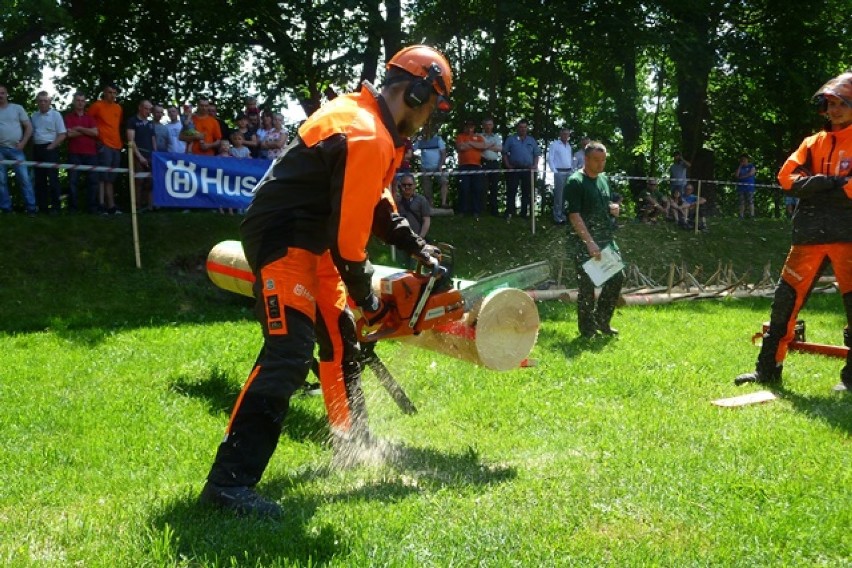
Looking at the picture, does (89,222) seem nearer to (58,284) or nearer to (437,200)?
(58,284)

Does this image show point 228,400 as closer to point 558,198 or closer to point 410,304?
point 410,304

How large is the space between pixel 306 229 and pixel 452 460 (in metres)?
1.52

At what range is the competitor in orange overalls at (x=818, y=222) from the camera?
5.69 meters

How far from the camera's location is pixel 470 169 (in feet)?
48.6

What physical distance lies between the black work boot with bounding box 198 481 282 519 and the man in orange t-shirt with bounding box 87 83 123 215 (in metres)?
9.37

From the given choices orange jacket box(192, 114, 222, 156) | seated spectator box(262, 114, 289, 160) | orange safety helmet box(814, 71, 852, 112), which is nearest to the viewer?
orange safety helmet box(814, 71, 852, 112)

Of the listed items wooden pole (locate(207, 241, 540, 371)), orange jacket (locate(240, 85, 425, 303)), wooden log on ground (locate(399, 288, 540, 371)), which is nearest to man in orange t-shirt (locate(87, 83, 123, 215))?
wooden pole (locate(207, 241, 540, 371))

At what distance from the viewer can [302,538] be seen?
3.16 metres

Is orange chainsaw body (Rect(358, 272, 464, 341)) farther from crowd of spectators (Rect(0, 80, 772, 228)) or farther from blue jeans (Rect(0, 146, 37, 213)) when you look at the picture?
blue jeans (Rect(0, 146, 37, 213))

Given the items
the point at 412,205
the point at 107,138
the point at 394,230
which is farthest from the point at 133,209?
the point at 394,230

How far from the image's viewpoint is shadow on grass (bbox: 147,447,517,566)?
3.01 meters

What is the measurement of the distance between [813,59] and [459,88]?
30.7 ft

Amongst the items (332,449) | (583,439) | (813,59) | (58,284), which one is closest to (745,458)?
(583,439)

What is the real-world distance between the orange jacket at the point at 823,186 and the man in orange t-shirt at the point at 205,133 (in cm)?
878
